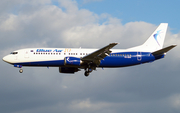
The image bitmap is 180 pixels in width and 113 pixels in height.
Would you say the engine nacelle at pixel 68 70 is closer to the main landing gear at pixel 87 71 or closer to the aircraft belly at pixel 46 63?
the main landing gear at pixel 87 71

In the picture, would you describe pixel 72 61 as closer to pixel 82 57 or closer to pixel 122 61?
pixel 82 57

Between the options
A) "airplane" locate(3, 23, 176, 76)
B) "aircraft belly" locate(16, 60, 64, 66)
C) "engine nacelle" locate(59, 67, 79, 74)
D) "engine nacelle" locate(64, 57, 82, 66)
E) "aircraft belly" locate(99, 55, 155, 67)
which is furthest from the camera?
"engine nacelle" locate(59, 67, 79, 74)

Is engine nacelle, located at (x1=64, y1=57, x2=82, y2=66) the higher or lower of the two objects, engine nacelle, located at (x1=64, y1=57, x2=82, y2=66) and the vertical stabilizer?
the lower

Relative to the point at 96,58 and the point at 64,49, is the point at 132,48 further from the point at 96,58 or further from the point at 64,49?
the point at 64,49

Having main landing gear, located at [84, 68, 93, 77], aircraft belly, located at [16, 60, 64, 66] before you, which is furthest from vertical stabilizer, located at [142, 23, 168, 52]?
Answer: aircraft belly, located at [16, 60, 64, 66]

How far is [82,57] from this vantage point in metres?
57.9

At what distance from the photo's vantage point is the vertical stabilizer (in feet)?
210

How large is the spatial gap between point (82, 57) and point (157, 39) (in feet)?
57.1

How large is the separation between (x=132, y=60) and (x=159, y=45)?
786 cm

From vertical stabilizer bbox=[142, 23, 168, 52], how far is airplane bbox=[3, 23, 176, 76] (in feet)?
4.56

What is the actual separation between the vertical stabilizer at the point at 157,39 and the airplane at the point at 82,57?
1391 mm

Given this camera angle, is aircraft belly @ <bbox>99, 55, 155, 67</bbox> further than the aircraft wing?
Yes

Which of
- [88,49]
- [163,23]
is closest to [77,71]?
[88,49]

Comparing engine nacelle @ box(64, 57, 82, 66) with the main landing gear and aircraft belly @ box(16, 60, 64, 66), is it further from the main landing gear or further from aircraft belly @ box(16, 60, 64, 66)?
the main landing gear
